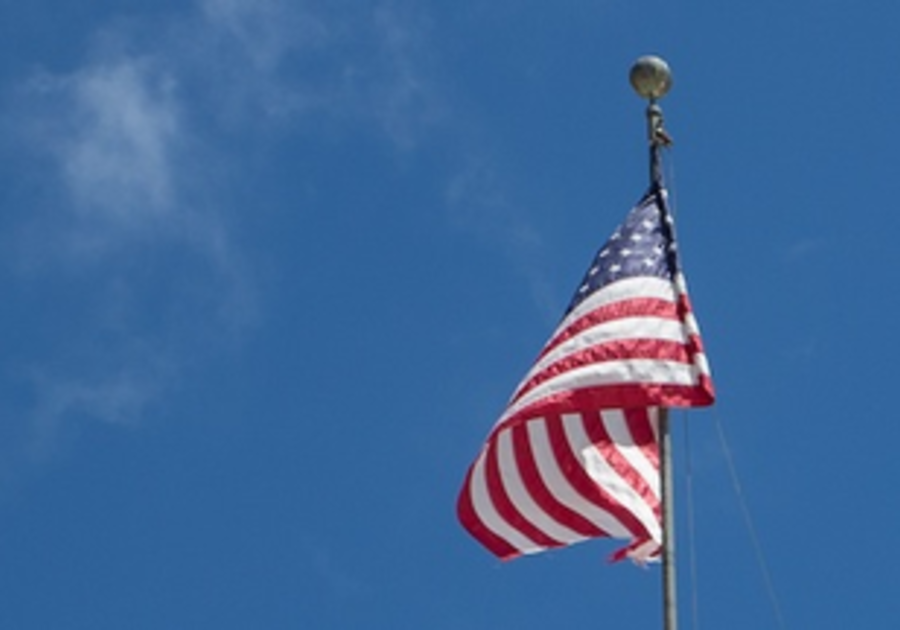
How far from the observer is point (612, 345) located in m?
27.8

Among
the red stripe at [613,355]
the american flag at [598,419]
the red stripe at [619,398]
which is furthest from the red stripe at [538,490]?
the red stripe at [619,398]

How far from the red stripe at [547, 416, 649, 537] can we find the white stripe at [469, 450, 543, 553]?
0.84 metres

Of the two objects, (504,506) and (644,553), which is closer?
(644,553)

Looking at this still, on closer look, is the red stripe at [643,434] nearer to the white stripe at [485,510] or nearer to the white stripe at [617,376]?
the white stripe at [617,376]

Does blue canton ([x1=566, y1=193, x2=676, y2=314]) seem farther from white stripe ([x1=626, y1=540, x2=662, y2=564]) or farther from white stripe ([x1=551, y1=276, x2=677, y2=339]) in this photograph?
white stripe ([x1=626, y1=540, x2=662, y2=564])

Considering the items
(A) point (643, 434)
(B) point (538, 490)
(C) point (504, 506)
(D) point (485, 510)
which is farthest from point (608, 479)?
(D) point (485, 510)

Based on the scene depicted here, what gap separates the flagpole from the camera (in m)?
25.0

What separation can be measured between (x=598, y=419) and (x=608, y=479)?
31.8 inches

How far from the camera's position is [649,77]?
95.9 feet

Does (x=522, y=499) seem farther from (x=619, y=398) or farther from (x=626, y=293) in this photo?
(x=626, y=293)

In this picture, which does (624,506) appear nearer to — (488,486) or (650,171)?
(488,486)

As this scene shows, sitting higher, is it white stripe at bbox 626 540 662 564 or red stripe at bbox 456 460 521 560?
red stripe at bbox 456 460 521 560

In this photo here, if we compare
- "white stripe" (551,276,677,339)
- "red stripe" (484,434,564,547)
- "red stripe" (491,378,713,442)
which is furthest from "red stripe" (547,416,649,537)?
"white stripe" (551,276,677,339)

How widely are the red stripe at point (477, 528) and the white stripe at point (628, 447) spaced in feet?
5.37
